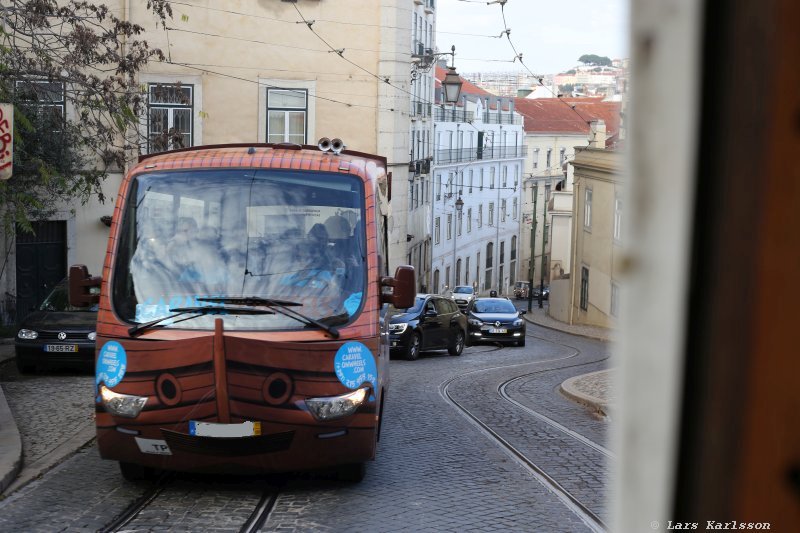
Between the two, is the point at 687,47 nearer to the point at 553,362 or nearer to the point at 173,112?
the point at 553,362

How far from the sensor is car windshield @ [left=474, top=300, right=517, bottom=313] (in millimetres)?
30656

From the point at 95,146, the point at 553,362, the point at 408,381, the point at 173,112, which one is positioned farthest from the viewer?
the point at 173,112

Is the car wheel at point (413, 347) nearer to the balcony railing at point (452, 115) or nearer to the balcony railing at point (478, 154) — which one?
the balcony railing at point (452, 115)

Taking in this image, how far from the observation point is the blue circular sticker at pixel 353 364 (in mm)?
8023

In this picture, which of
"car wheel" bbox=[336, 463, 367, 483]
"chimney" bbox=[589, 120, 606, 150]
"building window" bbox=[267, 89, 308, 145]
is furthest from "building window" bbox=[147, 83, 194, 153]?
"car wheel" bbox=[336, 463, 367, 483]

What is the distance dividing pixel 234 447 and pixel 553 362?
692 inches

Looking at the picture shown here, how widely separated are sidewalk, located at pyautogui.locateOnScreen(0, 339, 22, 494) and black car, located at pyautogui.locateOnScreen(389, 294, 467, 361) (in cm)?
1102

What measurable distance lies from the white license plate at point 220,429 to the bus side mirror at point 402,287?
5.32 feet

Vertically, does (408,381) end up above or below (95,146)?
below

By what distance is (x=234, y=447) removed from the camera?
25.8 feet

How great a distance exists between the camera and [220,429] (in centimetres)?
782

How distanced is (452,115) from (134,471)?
57915 mm

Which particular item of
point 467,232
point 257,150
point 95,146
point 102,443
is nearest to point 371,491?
point 102,443

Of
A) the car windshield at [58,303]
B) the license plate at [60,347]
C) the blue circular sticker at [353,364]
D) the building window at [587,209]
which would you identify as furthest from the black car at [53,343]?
the building window at [587,209]
